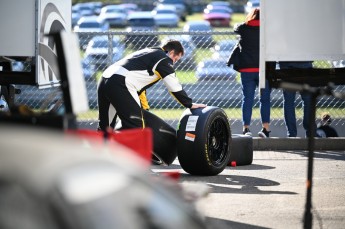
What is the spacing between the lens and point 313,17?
1188cm

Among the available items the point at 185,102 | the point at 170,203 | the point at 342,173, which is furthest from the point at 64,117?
the point at 342,173

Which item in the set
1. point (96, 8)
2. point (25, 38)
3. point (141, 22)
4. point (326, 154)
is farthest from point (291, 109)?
point (96, 8)

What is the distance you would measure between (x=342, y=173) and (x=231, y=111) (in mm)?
5202

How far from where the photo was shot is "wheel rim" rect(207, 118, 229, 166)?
1164 centimetres

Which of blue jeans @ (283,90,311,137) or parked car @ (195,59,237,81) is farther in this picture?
parked car @ (195,59,237,81)

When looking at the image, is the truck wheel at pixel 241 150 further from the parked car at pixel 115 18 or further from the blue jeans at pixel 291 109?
the parked car at pixel 115 18

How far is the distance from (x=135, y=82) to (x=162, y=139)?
729 mm

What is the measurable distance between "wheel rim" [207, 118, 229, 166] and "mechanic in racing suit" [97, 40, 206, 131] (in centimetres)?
33

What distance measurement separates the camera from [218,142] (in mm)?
11852

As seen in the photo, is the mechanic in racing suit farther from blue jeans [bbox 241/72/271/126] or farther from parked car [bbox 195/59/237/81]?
parked car [bbox 195/59/237/81]

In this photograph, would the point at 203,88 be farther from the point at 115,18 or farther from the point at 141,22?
the point at 115,18

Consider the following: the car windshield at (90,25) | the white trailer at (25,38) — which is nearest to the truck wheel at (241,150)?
the white trailer at (25,38)

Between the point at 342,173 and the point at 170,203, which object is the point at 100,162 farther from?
the point at 342,173

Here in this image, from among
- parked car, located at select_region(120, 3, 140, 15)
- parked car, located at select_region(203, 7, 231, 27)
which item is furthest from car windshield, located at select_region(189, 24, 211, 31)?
parked car, located at select_region(120, 3, 140, 15)
